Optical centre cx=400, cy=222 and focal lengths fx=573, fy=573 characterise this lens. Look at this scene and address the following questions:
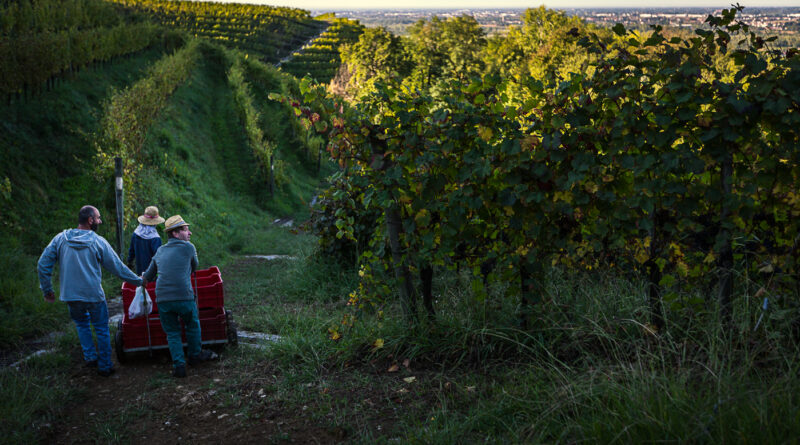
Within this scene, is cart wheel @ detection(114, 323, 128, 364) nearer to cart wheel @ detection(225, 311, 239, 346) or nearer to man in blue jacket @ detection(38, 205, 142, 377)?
man in blue jacket @ detection(38, 205, 142, 377)

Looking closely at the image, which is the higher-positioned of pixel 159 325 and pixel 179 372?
pixel 159 325

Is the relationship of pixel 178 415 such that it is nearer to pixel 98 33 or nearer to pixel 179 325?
pixel 179 325

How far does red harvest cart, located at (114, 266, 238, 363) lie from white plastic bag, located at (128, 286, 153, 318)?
14cm

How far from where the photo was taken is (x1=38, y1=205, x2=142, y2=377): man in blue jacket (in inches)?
217

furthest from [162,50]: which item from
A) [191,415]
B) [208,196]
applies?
[191,415]

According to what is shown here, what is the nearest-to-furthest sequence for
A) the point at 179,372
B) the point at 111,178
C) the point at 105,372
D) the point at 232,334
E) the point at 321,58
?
the point at 179,372, the point at 105,372, the point at 232,334, the point at 111,178, the point at 321,58

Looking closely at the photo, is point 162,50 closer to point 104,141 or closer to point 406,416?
point 104,141

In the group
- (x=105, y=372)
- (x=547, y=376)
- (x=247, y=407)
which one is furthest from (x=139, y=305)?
(x=547, y=376)

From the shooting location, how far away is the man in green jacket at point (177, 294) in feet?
18.1

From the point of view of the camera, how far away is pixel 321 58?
58.2 metres

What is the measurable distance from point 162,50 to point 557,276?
34880mm

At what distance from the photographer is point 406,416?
3.71 meters

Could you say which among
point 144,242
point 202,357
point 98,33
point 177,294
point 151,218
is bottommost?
point 202,357

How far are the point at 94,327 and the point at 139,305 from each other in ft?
1.68
